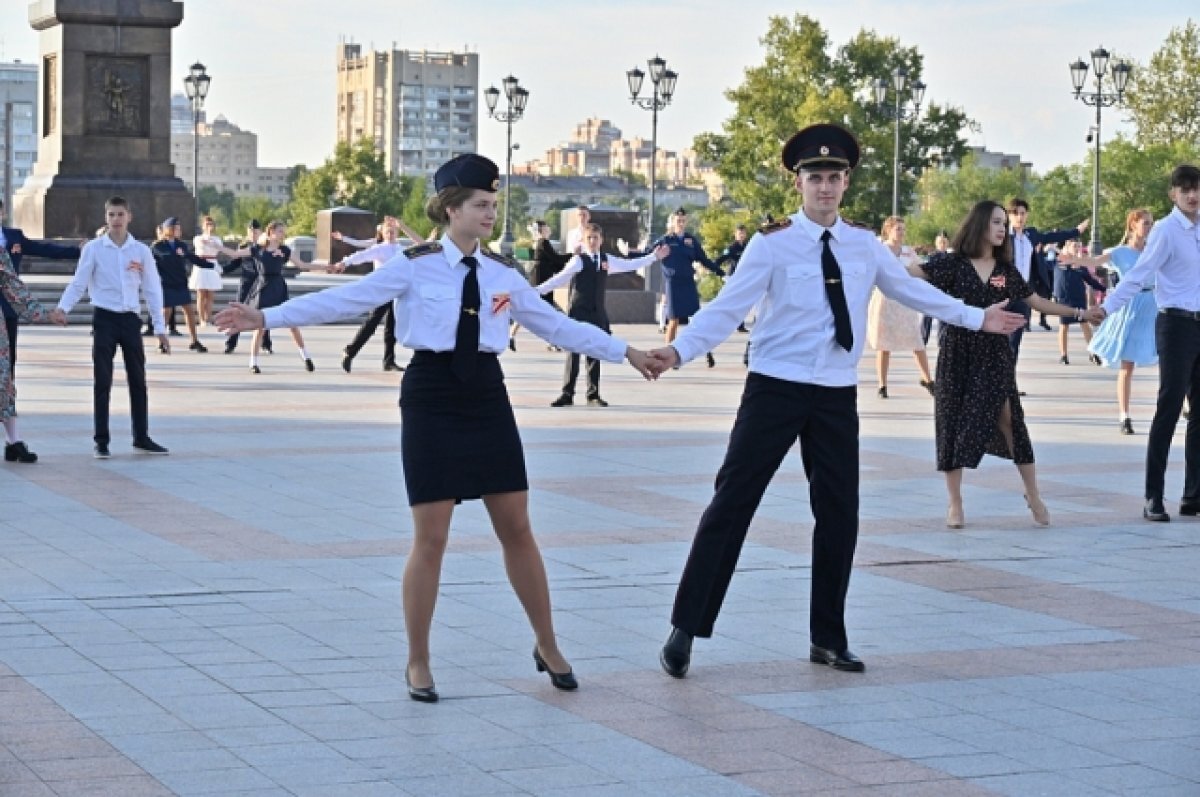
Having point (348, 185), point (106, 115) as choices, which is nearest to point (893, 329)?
point (106, 115)

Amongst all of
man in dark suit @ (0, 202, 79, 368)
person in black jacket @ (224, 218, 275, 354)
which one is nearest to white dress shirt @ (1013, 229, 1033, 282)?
man in dark suit @ (0, 202, 79, 368)

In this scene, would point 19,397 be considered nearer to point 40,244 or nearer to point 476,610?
point 40,244

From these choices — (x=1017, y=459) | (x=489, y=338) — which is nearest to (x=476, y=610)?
(x=489, y=338)

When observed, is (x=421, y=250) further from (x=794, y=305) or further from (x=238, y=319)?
(x=794, y=305)

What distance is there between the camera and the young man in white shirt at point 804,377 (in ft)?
24.8

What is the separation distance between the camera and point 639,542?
34.7ft

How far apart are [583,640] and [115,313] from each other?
24.4 ft

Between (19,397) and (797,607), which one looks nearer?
(797,607)

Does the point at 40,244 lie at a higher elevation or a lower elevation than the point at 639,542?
higher

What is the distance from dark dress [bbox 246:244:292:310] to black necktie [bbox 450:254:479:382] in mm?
18614

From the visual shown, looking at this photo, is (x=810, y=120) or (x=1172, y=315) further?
(x=810, y=120)

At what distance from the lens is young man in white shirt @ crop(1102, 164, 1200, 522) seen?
11641mm

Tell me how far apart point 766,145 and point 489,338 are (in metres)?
87.4

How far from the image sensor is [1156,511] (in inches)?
458
